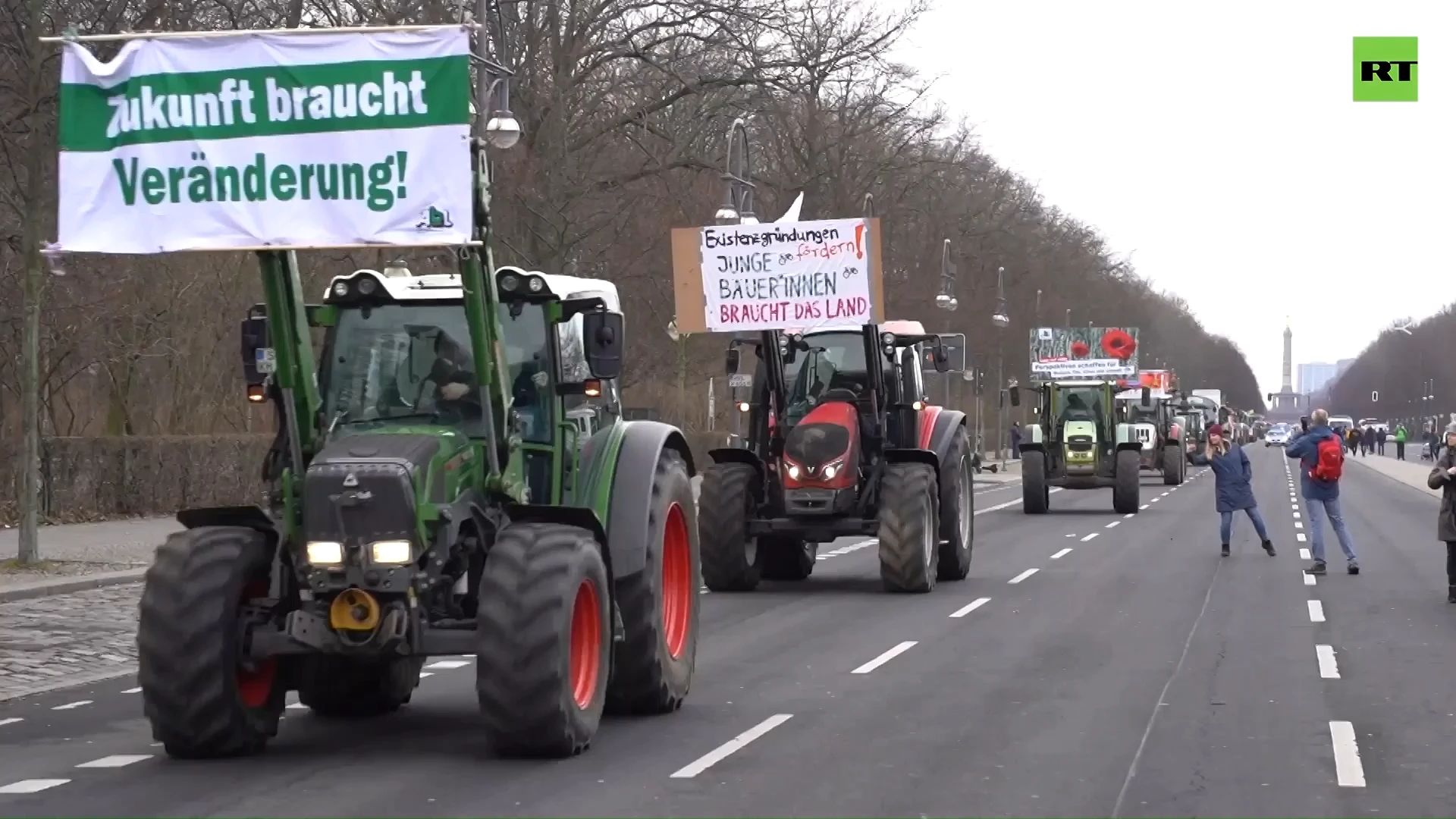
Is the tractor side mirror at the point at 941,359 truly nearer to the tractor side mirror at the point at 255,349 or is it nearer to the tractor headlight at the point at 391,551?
the tractor side mirror at the point at 255,349

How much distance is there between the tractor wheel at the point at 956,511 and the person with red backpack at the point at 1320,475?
336cm

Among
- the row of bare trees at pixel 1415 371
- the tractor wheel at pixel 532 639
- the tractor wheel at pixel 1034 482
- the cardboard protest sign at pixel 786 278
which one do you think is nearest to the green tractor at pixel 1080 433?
the tractor wheel at pixel 1034 482

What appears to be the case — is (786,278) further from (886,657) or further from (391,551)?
(391,551)

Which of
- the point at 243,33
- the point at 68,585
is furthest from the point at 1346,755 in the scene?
the point at 68,585

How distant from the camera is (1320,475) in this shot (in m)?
22.2

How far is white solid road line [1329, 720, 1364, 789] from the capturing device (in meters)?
9.58

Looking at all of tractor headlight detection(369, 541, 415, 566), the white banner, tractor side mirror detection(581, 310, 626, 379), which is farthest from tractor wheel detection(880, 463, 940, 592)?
tractor headlight detection(369, 541, 415, 566)

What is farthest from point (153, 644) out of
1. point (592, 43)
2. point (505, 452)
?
point (592, 43)

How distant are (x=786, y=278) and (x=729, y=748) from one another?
33.5ft

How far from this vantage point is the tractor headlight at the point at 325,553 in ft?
31.4

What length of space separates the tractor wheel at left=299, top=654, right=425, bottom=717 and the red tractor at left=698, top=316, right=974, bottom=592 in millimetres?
8242

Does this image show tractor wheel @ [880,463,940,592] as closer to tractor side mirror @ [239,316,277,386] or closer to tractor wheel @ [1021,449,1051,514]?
tractor side mirror @ [239,316,277,386]

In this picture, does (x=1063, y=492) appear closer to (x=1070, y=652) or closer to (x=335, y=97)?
(x=1070, y=652)

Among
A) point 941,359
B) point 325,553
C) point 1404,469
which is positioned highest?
point 941,359
